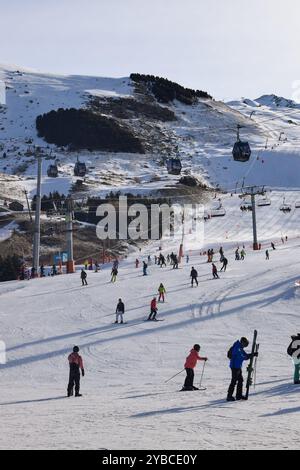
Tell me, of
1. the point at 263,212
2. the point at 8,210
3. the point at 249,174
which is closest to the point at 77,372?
the point at 8,210

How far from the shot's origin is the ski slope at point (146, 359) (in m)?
10.7

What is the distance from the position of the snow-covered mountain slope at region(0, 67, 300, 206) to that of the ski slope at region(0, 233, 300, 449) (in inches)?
2145

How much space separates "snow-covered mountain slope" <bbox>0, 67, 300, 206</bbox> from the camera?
104 metres

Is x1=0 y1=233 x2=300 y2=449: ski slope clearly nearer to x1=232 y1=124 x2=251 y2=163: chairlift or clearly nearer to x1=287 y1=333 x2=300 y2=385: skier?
x1=287 y1=333 x2=300 y2=385: skier

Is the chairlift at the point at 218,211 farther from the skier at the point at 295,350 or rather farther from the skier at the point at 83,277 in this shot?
the skier at the point at 295,350

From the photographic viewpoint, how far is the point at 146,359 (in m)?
21.3

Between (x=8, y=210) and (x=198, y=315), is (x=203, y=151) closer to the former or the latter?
(x=8, y=210)

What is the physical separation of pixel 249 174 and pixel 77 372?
10252cm

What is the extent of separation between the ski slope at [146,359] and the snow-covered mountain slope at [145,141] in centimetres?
5449

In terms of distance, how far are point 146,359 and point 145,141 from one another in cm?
10515

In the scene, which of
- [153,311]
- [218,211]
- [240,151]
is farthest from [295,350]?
[218,211]

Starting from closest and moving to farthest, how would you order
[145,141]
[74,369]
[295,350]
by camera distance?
1. [295,350]
2. [74,369]
3. [145,141]

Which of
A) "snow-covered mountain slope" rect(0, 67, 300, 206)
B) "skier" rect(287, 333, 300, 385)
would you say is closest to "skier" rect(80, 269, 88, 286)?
"skier" rect(287, 333, 300, 385)

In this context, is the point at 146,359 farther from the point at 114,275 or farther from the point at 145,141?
the point at 145,141
